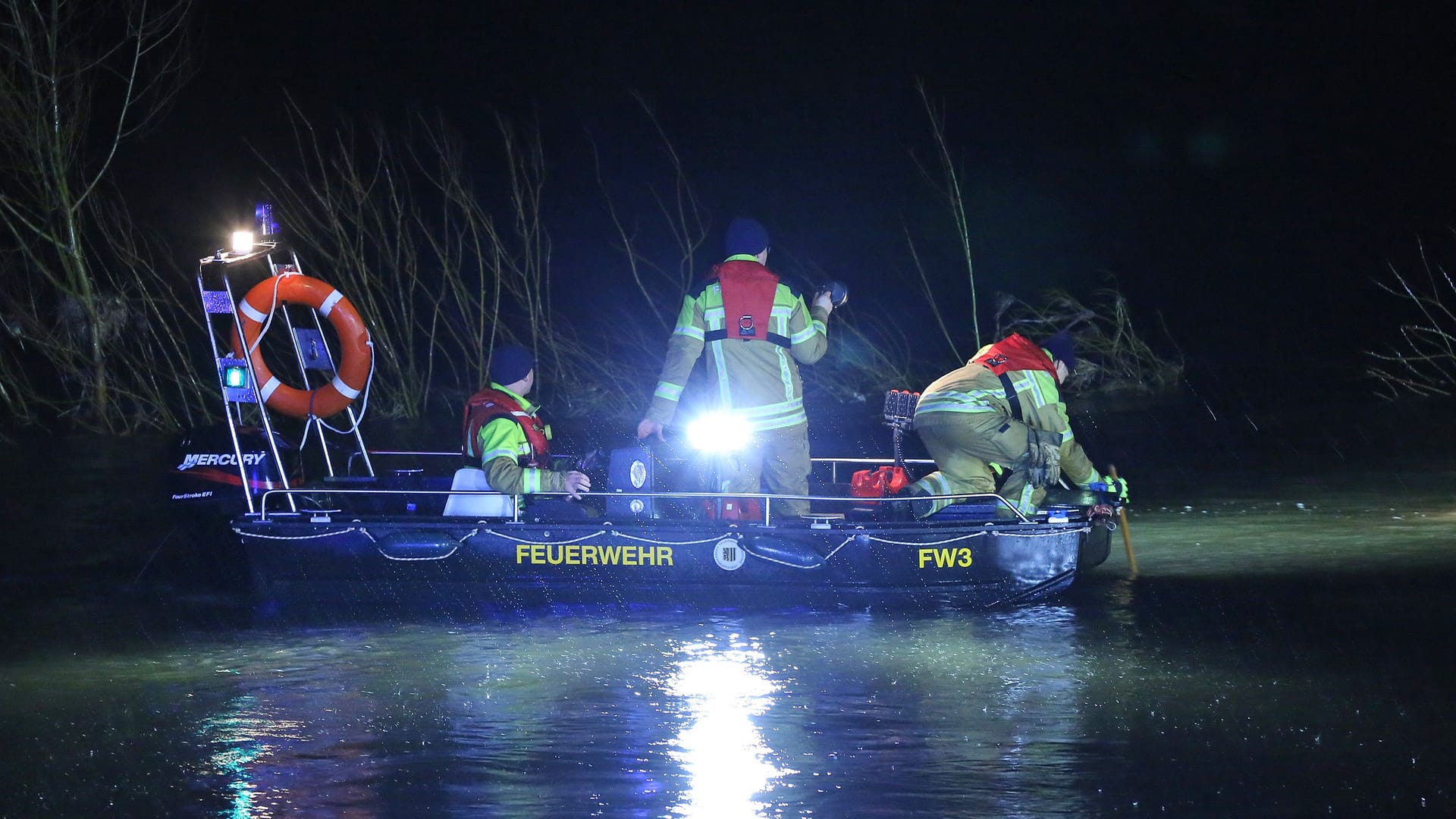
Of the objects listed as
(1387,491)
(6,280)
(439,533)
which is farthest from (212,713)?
(6,280)

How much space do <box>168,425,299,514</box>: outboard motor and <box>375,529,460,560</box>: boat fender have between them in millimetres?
977

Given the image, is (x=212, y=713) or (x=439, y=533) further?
(x=439, y=533)

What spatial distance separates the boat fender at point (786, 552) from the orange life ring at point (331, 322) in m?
2.58

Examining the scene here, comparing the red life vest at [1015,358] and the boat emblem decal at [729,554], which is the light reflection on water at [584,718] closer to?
the boat emblem decal at [729,554]

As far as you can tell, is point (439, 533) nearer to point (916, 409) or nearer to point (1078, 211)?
point (916, 409)

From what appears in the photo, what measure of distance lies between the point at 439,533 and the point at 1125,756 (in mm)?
4139

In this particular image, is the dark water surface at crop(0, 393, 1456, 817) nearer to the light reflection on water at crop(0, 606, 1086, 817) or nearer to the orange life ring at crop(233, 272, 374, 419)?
the light reflection on water at crop(0, 606, 1086, 817)

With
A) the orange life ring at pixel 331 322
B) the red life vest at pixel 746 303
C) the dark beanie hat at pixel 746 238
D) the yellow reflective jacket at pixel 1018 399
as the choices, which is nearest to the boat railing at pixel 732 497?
the yellow reflective jacket at pixel 1018 399

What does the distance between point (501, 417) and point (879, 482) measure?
2.26 metres

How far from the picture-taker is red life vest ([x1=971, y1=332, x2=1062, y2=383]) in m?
8.93

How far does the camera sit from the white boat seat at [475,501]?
8781 mm

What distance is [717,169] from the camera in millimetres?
33656

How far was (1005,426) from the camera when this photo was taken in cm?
886

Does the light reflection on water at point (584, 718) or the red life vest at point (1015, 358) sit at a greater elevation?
the red life vest at point (1015, 358)
